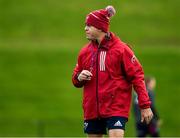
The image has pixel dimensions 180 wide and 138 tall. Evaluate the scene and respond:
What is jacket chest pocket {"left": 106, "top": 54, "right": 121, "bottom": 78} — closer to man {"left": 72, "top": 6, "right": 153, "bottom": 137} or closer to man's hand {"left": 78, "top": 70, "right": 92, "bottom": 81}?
man {"left": 72, "top": 6, "right": 153, "bottom": 137}

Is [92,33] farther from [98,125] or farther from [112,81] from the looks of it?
[98,125]

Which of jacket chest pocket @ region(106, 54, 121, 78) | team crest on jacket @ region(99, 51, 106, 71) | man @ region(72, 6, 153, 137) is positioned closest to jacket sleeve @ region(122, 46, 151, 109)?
man @ region(72, 6, 153, 137)

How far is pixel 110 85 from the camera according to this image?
9984mm

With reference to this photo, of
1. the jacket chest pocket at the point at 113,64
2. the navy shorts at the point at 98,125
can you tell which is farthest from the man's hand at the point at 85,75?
the navy shorts at the point at 98,125

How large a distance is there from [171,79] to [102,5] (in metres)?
9.05

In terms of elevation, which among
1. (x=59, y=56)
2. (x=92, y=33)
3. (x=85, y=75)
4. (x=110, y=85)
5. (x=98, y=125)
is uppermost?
(x=59, y=56)

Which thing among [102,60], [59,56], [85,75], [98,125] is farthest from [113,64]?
[59,56]

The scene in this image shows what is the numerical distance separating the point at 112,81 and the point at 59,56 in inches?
1218

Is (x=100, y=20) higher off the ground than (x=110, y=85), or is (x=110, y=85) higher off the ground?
(x=100, y=20)

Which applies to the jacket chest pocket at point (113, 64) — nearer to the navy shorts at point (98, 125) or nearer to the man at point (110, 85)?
the man at point (110, 85)

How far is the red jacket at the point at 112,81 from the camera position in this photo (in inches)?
392

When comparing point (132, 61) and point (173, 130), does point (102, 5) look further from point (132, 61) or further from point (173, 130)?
point (132, 61)

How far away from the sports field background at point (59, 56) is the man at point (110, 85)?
18.3 meters

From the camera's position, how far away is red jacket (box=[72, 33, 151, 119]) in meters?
9.97
